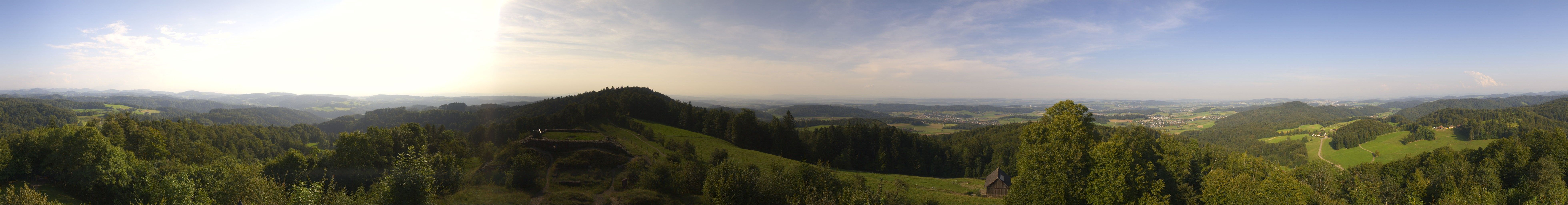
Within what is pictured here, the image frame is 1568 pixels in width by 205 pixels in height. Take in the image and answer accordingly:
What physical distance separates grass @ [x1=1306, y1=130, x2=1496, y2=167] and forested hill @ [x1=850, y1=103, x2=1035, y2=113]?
62.0 meters

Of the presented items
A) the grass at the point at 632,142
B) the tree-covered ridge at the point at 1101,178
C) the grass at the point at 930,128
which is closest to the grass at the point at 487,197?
the grass at the point at 632,142

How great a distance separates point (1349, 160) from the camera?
224 feet

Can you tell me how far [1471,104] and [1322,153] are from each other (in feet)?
400

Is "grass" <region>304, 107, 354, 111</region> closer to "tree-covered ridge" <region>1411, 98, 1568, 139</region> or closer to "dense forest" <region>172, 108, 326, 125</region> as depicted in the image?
"dense forest" <region>172, 108, 326, 125</region>

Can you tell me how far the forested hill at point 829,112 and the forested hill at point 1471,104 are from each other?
126989 mm

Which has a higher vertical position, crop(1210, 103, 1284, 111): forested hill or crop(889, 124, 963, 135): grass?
crop(1210, 103, 1284, 111): forested hill

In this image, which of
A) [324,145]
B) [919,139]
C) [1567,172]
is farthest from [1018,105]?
[324,145]

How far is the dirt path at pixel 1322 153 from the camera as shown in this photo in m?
65.0

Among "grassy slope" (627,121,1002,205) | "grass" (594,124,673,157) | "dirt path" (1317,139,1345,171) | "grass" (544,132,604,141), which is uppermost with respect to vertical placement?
"grass" (544,132,604,141)

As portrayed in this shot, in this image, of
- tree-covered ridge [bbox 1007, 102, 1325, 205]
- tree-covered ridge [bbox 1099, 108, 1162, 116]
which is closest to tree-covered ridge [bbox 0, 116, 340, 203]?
tree-covered ridge [bbox 1007, 102, 1325, 205]

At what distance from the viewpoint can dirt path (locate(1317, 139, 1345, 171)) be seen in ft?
213

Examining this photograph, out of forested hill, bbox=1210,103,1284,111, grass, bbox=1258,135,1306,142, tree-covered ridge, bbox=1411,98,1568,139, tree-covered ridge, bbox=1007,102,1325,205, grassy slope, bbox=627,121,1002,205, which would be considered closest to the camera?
tree-covered ridge, bbox=1007,102,1325,205

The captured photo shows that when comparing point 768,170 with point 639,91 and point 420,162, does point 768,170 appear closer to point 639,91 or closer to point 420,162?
point 420,162

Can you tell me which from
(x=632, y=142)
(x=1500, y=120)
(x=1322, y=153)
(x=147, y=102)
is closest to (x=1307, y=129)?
(x=1500, y=120)
